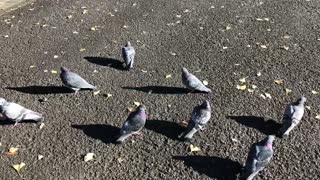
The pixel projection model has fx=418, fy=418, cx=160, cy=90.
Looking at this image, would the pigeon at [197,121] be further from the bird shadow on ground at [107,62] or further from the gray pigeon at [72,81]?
the bird shadow on ground at [107,62]

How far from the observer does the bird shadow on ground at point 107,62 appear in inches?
328

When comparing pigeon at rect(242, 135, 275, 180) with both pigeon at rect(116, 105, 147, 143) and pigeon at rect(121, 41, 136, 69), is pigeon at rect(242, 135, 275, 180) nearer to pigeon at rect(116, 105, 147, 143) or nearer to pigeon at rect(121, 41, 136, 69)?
pigeon at rect(116, 105, 147, 143)

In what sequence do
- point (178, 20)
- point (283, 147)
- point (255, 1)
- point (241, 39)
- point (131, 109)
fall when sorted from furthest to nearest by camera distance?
point (255, 1) < point (178, 20) < point (241, 39) < point (131, 109) < point (283, 147)

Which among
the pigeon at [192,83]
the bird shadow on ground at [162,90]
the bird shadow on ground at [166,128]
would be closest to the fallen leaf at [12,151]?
the bird shadow on ground at [166,128]

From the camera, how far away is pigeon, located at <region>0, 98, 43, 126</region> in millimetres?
6426

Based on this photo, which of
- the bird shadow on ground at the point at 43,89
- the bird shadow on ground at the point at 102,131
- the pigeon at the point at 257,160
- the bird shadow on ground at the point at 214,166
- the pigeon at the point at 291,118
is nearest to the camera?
the pigeon at the point at 257,160

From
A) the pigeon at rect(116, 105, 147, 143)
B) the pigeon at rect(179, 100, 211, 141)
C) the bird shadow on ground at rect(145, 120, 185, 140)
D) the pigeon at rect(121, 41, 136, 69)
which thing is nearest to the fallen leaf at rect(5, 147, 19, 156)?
the pigeon at rect(116, 105, 147, 143)

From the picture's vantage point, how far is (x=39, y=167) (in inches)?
232

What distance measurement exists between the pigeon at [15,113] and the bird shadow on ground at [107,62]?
2139 mm

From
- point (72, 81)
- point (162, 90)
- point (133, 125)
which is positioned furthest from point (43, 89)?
point (133, 125)

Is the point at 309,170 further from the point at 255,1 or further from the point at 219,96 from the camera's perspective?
the point at 255,1

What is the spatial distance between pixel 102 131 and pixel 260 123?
2485 mm

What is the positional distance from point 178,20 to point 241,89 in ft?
11.1

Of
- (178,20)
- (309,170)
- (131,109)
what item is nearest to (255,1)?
(178,20)
